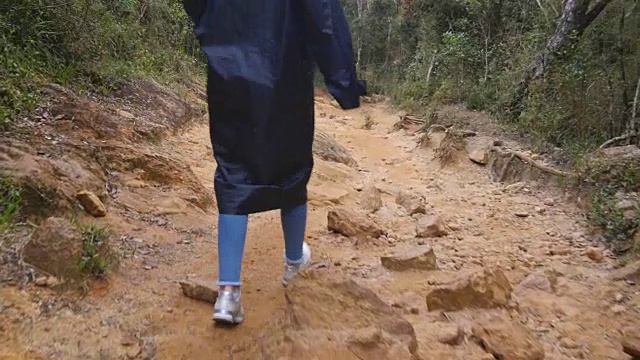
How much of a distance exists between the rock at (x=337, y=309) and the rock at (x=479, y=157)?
3926 millimetres

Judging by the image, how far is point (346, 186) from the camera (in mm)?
4508

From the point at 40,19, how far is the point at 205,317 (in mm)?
2938

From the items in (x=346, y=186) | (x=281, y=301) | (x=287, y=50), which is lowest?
(x=346, y=186)

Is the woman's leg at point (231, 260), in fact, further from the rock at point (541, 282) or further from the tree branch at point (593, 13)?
the tree branch at point (593, 13)

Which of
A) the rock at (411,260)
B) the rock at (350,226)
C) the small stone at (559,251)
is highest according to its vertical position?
the rock at (411,260)

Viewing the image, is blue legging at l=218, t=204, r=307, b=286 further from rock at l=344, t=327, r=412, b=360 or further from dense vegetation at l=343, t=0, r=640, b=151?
dense vegetation at l=343, t=0, r=640, b=151

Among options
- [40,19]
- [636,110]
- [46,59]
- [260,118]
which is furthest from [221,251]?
[636,110]

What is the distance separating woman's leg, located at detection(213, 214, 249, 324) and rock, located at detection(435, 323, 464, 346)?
68 centimetres

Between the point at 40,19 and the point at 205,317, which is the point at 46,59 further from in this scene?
the point at 205,317

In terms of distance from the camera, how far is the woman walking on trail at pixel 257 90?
70.2 inches

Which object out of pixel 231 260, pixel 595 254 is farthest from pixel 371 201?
pixel 231 260

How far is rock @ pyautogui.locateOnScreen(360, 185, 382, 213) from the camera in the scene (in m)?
3.86

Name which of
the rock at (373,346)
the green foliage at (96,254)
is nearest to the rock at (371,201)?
the green foliage at (96,254)

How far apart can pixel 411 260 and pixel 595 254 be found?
3.79ft
